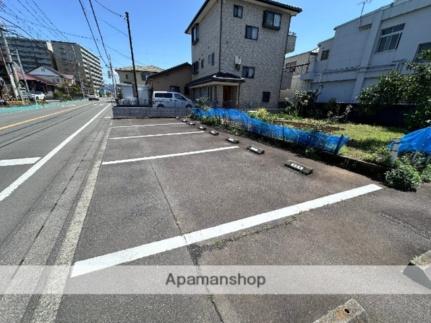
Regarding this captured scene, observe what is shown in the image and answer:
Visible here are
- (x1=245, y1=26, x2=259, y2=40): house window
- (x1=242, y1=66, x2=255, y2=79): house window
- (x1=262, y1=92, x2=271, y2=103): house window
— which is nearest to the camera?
(x1=245, y1=26, x2=259, y2=40): house window

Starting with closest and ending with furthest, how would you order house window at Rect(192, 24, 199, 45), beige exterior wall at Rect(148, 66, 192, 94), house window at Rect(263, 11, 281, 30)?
house window at Rect(263, 11, 281, 30) → house window at Rect(192, 24, 199, 45) → beige exterior wall at Rect(148, 66, 192, 94)

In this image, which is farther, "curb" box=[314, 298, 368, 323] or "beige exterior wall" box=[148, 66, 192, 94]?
"beige exterior wall" box=[148, 66, 192, 94]

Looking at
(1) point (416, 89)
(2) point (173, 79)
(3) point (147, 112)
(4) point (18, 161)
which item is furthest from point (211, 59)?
(4) point (18, 161)

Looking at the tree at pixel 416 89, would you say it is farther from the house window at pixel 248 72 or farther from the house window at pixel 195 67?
the house window at pixel 195 67

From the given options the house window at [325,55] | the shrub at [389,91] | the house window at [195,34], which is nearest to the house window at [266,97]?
the house window at [325,55]

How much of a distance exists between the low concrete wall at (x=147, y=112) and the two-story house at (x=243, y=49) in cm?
316

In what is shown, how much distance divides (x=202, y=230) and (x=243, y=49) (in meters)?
17.6

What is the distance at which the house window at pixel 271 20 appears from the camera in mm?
16094

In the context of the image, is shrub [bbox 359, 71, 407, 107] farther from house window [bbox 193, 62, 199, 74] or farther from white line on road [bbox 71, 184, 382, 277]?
house window [bbox 193, 62, 199, 74]

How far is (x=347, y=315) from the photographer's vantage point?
4.79 ft

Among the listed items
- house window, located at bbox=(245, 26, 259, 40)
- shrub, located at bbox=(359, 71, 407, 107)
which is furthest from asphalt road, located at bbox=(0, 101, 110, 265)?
house window, located at bbox=(245, 26, 259, 40)

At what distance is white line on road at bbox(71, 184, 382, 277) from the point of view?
1974 mm

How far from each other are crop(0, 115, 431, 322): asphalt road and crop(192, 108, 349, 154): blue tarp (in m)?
0.85

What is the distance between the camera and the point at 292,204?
10.4ft
